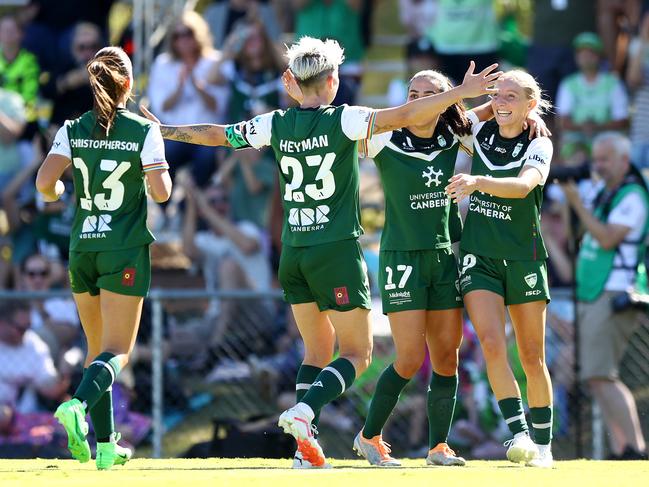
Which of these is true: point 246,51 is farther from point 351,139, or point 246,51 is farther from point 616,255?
point 351,139

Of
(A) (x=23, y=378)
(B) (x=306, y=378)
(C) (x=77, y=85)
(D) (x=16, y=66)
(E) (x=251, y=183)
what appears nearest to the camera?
(B) (x=306, y=378)

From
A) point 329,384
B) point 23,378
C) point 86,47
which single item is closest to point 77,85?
point 86,47

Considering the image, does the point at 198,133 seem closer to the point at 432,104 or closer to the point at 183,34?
the point at 432,104

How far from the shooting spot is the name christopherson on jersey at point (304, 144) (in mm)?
7012

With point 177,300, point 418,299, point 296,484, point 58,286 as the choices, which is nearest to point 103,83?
point 418,299

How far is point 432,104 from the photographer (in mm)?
6875

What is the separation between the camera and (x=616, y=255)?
1061 centimetres

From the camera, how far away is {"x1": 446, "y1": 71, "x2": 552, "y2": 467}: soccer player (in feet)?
23.7

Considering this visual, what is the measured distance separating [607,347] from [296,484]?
511 centimetres

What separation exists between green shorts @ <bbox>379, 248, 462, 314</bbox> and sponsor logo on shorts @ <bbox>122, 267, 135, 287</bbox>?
138cm

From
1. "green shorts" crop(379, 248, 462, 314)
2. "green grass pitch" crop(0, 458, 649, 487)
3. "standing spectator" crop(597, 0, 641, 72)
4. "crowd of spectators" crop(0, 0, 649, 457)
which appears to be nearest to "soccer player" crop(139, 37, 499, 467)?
"green shorts" crop(379, 248, 462, 314)

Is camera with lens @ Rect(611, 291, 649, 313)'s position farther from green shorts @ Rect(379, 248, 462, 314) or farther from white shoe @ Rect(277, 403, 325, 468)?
white shoe @ Rect(277, 403, 325, 468)

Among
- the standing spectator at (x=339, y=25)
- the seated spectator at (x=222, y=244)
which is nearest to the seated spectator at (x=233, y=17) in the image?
the standing spectator at (x=339, y=25)

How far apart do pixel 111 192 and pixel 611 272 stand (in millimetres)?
4864
